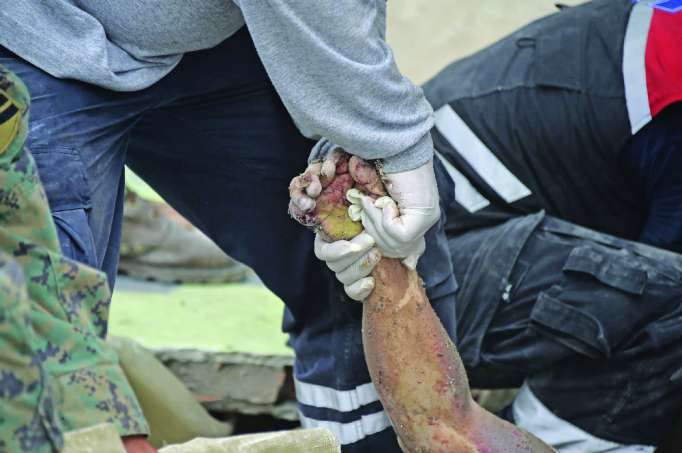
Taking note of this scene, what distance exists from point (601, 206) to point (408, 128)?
0.92 m

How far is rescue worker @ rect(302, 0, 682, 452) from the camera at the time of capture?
2.07 meters

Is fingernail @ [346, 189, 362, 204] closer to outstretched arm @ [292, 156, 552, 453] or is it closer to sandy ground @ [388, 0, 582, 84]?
outstretched arm @ [292, 156, 552, 453]

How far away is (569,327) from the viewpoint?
6.76ft

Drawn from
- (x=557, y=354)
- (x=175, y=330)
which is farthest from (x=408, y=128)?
(x=175, y=330)

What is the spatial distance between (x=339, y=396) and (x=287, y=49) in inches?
29.2

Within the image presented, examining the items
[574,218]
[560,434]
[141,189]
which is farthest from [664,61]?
[141,189]

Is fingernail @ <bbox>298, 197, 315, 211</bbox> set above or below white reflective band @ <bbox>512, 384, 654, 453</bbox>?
above

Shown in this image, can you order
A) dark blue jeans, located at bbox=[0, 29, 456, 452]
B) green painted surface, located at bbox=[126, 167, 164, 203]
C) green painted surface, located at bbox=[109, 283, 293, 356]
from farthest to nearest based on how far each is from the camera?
green painted surface, located at bbox=[126, 167, 164, 203] < green painted surface, located at bbox=[109, 283, 293, 356] < dark blue jeans, located at bbox=[0, 29, 456, 452]

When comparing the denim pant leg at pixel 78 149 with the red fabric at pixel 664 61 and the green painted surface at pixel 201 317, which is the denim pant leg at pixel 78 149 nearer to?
the green painted surface at pixel 201 317

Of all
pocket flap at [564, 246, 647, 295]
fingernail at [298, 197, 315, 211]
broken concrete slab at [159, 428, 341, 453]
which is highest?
fingernail at [298, 197, 315, 211]

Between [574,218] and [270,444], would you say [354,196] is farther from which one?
[574,218]

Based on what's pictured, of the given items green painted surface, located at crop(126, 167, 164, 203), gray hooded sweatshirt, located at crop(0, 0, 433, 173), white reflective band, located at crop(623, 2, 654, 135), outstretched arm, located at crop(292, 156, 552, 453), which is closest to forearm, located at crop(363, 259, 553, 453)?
outstretched arm, located at crop(292, 156, 552, 453)

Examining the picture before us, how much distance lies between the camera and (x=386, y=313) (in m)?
1.76

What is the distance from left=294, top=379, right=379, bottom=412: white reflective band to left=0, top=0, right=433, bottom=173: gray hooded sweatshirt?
0.52 metres
